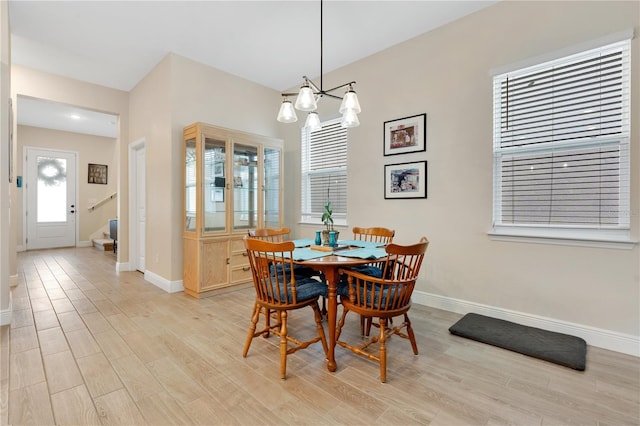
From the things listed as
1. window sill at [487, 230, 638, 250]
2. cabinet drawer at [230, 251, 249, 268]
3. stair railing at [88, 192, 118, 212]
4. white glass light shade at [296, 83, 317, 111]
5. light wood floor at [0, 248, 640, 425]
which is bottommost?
light wood floor at [0, 248, 640, 425]

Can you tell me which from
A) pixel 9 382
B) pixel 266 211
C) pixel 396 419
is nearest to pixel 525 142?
pixel 396 419

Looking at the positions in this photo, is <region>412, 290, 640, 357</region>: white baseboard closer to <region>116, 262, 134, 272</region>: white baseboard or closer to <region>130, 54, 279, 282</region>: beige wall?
<region>130, 54, 279, 282</region>: beige wall

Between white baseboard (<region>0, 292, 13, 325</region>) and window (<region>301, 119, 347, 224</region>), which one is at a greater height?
window (<region>301, 119, 347, 224</region>)

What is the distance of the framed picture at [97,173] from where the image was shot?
7992mm

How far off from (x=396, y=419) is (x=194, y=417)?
42.6 inches

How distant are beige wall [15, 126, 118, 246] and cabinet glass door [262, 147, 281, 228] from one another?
20.7ft

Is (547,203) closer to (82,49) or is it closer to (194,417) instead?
(194,417)

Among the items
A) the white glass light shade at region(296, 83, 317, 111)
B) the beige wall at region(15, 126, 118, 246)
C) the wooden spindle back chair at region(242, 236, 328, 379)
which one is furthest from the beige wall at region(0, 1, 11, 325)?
the beige wall at region(15, 126, 118, 246)

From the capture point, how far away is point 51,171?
7426mm

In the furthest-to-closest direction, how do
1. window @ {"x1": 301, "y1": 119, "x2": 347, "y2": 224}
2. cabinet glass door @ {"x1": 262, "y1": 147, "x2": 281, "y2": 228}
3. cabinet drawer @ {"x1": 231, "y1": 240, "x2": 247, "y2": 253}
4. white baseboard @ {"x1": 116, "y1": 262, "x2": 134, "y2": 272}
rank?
white baseboard @ {"x1": 116, "y1": 262, "x2": 134, "y2": 272}, cabinet glass door @ {"x1": 262, "y1": 147, "x2": 281, "y2": 228}, window @ {"x1": 301, "y1": 119, "x2": 347, "y2": 224}, cabinet drawer @ {"x1": 231, "y1": 240, "x2": 247, "y2": 253}

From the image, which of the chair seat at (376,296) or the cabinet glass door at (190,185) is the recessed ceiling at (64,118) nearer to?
the cabinet glass door at (190,185)

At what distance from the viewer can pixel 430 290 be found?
3.38 meters

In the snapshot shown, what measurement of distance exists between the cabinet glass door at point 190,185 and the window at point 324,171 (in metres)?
1.63

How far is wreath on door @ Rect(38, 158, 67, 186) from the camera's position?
7.30 metres
